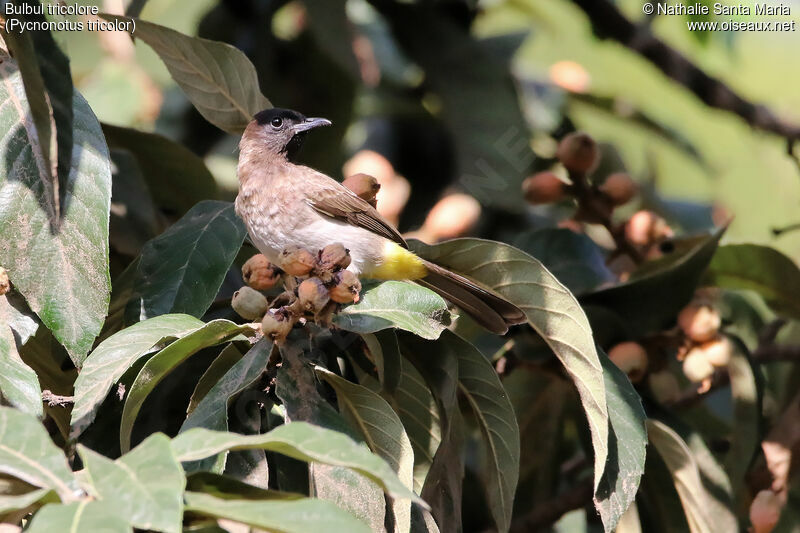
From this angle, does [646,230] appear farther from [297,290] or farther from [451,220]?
[297,290]

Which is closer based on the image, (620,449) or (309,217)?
(620,449)

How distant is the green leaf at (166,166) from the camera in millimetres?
2504

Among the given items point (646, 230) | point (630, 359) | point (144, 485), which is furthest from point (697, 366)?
point (144, 485)

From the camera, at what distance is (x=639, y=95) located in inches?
209

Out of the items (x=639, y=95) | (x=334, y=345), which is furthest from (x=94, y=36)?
(x=334, y=345)

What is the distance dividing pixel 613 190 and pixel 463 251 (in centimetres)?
85

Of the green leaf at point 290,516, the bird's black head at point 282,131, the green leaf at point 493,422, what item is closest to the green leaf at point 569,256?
the green leaf at point 493,422

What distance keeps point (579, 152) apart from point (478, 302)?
72 centimetres

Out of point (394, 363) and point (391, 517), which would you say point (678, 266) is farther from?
point (391, 517)

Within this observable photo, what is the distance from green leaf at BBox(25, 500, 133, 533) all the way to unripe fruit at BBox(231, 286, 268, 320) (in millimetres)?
663

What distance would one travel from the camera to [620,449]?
1944mm

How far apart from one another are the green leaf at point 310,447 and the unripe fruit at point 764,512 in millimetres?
1470

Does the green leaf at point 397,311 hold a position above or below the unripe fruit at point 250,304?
below

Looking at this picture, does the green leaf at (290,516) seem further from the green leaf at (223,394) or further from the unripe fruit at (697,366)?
the unripe fruit at (697,366)
